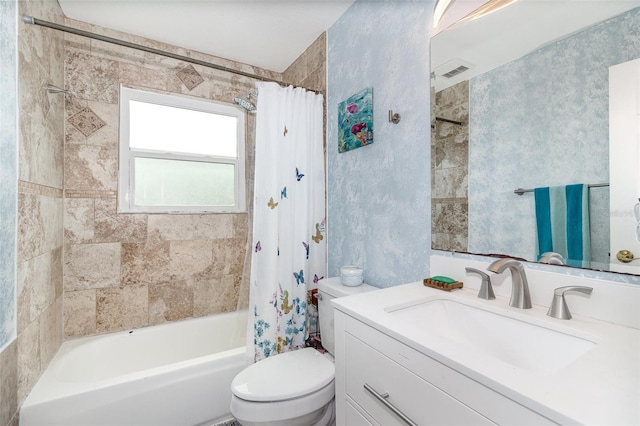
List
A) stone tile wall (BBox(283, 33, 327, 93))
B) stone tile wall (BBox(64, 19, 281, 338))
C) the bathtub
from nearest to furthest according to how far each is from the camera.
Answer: the bathtub
stone tile wall (BBox(64, 19, 281, 338))
stone tile wall (BBox(283, 33, 327, 93))

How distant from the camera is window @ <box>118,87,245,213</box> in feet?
6.95

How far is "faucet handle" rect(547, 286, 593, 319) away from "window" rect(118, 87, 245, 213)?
2.17m

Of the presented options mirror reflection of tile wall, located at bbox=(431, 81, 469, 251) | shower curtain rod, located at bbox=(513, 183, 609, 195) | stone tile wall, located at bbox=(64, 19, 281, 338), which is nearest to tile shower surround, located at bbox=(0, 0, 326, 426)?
stone tile wall, located at bbox=(64, 19, 281, 338)

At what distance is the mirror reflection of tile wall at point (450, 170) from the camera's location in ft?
3.86

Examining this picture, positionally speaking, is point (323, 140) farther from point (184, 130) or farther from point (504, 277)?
Result: point (504, 277)

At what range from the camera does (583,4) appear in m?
0.86

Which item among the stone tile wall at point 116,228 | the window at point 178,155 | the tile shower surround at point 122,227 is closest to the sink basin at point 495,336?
the tile shower surround at point 122,227

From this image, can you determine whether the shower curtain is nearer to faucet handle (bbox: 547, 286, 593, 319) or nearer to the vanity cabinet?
the vanity cabinet

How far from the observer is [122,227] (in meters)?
2.07

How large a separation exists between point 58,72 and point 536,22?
2.52 metres

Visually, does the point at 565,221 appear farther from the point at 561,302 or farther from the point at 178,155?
the point at 178,155

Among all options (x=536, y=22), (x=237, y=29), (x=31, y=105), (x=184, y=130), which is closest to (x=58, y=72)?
(x=31, y=105)

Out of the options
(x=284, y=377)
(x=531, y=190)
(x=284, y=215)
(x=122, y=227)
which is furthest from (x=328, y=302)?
(x=122, y=227)

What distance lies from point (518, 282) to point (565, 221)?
0.77 feet
